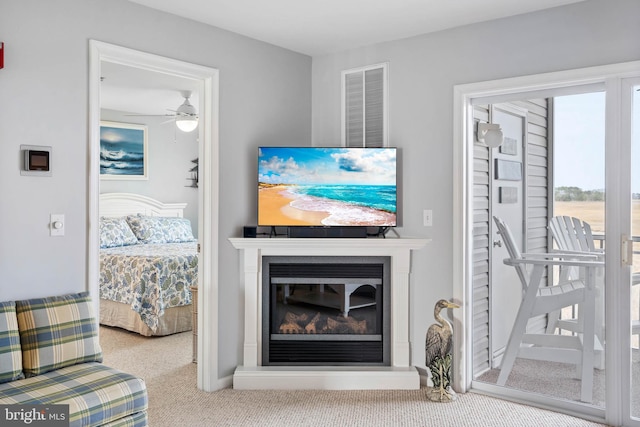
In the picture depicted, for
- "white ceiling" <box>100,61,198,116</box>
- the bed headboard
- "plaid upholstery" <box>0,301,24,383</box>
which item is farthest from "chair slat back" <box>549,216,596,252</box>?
the bed headboard

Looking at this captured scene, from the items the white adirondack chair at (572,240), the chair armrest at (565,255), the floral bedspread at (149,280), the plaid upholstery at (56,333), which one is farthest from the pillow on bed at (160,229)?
the white adirondack chair at (572,240)

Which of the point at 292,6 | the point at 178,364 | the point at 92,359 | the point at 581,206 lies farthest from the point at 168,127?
the point at 581,206

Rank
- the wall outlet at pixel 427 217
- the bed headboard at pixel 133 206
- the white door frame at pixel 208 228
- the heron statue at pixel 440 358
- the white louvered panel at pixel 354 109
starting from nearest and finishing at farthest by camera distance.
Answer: the heron statue at pixel 440 358 < the white door frame at pixel 208 228 < the wall outlet at pixel 427 217 < the white louvered panel at pixel 354 109 < the bed headboard at pixel 133 206

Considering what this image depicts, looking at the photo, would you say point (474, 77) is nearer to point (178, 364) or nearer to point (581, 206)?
point (581, 206)

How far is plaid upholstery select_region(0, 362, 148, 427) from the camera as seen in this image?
2195mm

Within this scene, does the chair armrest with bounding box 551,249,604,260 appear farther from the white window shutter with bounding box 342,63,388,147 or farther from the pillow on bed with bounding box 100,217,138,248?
the pillow on bed with bounding box 100,217,138,248

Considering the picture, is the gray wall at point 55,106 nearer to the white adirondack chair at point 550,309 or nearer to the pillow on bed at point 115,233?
the white adirondack chair at point 550,309

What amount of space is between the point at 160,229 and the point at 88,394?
4.28 metres

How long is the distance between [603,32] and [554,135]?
63cm

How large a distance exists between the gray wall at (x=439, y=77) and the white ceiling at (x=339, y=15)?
9cm

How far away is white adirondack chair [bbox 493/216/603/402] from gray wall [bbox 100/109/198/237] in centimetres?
475

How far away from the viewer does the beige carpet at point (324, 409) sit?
305 centimetres

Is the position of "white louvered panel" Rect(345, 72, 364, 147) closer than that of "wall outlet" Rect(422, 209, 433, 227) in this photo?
No

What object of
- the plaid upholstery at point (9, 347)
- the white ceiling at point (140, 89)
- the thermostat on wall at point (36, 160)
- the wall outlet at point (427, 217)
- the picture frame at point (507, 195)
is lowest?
the plaid upholstery at point (9, 347)
